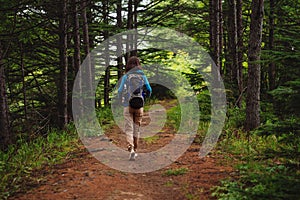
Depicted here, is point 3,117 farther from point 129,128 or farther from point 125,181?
point 125,181

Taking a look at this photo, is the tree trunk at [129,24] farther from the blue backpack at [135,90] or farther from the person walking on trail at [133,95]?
the blue backpack at [135,90]

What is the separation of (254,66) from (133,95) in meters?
3.77

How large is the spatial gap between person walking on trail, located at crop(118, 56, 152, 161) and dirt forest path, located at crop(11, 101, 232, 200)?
114 centimetres

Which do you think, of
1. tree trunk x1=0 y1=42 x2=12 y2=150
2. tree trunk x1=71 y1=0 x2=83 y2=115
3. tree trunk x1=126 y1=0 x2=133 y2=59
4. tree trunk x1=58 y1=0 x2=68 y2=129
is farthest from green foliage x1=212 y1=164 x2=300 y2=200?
A: tree trunk x1=126 y1=0 x2=133 y2=59

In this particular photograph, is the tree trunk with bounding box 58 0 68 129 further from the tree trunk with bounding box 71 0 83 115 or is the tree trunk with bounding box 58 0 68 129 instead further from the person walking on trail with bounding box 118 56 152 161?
the person walking on trail with bounding box 118 56 152 161

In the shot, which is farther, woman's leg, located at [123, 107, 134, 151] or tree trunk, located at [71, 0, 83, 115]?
tree trunk, located at [71, 0, 83, 115]

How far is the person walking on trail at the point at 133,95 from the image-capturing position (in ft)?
25.0

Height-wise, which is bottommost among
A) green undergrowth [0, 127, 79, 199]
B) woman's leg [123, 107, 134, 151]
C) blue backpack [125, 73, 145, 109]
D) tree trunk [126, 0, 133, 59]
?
green undergrowth [0, 127, 79, 199]

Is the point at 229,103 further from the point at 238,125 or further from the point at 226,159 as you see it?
the point at 226,159

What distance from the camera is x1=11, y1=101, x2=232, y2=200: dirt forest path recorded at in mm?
5285

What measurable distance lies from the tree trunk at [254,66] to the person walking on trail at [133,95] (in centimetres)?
321

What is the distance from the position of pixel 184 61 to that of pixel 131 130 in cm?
1870

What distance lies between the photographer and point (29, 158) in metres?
7.31

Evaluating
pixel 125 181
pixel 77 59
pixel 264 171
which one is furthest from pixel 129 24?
pixel 264 171
